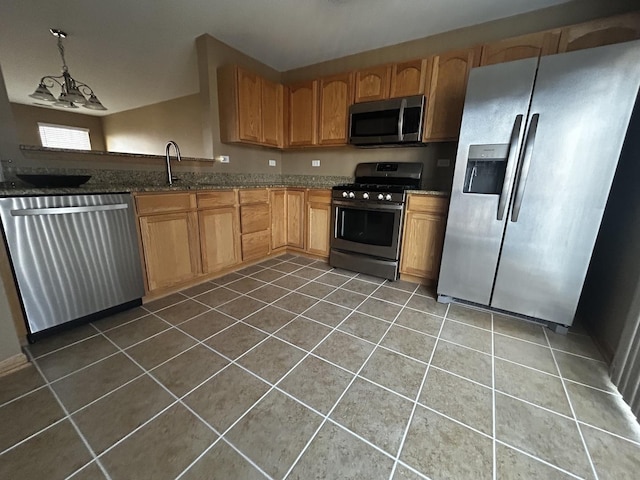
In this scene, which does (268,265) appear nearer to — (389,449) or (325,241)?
(325,241)

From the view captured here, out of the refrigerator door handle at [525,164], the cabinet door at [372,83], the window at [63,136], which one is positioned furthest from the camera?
the window at [63,136]

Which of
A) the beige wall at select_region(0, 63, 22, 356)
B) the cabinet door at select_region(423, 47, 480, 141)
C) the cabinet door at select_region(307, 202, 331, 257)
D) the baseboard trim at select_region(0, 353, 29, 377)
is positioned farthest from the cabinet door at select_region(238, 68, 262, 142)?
the baseboard trim at select_region(0, 353, 29, 377)

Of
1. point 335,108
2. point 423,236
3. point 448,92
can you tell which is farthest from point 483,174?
point 335,108

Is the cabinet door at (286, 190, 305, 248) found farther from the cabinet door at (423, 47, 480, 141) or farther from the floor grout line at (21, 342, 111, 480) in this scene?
the floor grout line at (21, 342, 111, 480)

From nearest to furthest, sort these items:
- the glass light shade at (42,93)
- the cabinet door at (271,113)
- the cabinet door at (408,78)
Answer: the cabinet door at (408,78)
the glass light shade at (42,93)
the cabinet door at (271,113)

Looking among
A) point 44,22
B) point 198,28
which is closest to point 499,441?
point 198,28

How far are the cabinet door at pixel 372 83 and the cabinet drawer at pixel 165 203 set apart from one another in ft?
7.03

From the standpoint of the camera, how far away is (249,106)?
304 centimetres

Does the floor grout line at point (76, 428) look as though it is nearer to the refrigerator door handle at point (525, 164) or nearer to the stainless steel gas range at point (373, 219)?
the stainless steel gas range at point (373, 219)

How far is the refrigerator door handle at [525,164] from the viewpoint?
5.72ft

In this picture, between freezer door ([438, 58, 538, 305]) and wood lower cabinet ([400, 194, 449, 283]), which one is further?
wood lower cabinet ([400, 194, 449, 283])

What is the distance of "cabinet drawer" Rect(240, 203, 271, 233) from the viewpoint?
2906 millimetres

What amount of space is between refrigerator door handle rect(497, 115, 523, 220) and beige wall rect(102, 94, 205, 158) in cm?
407

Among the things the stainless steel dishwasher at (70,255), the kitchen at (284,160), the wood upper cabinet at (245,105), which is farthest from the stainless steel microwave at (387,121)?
the stainless steel dishwasher at (70,255)
